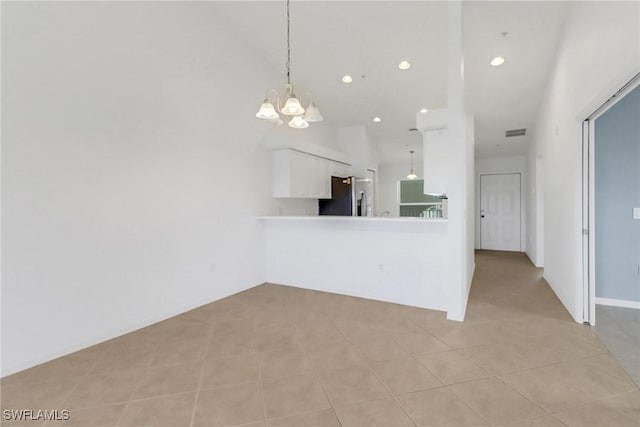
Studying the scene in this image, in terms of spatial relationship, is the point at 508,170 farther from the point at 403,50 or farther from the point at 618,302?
the point at 403,50

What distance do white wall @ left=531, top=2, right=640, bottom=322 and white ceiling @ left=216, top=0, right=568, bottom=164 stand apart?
0.39 meters

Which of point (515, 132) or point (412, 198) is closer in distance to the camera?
point (515, 132)

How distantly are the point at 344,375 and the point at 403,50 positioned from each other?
4.11 metres

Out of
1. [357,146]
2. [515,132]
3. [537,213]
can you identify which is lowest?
[537,213]

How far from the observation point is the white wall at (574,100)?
2043mm

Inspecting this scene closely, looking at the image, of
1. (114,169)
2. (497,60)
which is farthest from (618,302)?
(114,169)

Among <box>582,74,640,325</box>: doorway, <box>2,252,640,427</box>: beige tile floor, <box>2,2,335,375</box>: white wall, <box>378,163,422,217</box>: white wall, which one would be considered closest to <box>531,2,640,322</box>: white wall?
<box>582,74,640,325</box>: doorway

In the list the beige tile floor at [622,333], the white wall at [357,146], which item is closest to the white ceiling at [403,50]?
the white wall at [357,146]

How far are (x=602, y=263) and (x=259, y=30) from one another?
5.37 meters

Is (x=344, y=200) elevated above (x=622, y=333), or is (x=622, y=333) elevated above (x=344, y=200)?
(x=344, y=200)

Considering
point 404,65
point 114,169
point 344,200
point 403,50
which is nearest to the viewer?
point 114,169

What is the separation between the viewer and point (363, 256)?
3.94 m

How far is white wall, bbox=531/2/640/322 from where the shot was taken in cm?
204

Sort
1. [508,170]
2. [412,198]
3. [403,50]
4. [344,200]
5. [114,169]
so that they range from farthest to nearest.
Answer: [412,198] → [508,170] → [344,200] → [403,50] → [114,169]
